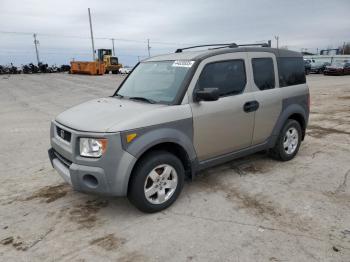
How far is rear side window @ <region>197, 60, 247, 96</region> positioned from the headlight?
1461 mm

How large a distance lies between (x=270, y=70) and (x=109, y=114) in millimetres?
2681

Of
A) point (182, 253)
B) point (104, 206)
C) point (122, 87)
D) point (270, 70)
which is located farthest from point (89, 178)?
point (270, 70)

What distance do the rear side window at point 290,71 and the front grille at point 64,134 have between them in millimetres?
3366

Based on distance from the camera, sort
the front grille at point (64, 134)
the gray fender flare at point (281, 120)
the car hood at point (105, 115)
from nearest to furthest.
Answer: the car hood at point (105, 115), the front grille at point (64, 134), the gray fender flare at point (281, 120)

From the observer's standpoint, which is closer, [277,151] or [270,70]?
[270,70]

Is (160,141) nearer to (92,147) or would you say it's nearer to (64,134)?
(92,147)

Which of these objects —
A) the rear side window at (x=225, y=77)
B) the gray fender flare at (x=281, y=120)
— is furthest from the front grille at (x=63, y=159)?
the gray fender flare at (x=281, y=120)

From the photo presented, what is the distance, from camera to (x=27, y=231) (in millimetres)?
3562

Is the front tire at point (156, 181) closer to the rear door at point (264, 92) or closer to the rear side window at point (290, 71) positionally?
the rear door at point (264, 92)

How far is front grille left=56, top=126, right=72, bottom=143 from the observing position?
3785 millimetres

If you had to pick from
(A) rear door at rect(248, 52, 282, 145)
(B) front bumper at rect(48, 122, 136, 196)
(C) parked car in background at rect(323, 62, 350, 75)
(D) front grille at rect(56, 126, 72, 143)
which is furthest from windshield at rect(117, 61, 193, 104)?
(C) parked car in background at rect(323, 62, 350, 75)

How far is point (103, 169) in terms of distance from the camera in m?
3.45

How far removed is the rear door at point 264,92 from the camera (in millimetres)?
4809

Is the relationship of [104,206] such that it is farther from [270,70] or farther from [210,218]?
[270,70]
